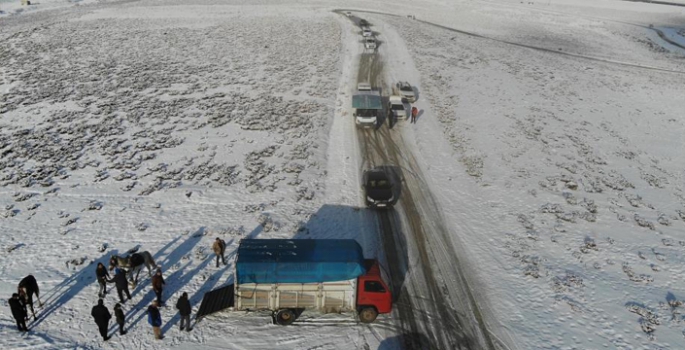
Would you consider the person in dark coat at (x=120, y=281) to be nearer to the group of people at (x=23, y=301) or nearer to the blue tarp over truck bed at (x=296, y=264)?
the group of people at (x=23, y=301)

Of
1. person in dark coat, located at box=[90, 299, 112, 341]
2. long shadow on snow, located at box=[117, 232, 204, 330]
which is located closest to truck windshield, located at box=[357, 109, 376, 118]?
long shadow on snow, located at box=[117, 232, 204, 330]

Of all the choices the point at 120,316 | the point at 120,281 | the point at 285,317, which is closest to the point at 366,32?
the point at 285,317

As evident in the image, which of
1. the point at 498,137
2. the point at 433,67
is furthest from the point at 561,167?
the point at 433,67

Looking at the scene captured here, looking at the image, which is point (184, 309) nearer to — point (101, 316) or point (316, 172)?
point (101, 316)

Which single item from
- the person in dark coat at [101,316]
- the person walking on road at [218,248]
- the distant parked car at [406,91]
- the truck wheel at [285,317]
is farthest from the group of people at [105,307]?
the distant parked car at [406,91]

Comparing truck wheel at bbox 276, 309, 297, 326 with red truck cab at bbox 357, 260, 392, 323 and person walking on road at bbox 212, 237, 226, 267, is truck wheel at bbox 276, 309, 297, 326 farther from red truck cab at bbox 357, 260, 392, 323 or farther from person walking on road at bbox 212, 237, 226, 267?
person walking on road at bbox 212, 237, 226, 267

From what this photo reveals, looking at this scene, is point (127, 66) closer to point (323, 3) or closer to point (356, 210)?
point (356, 210)
